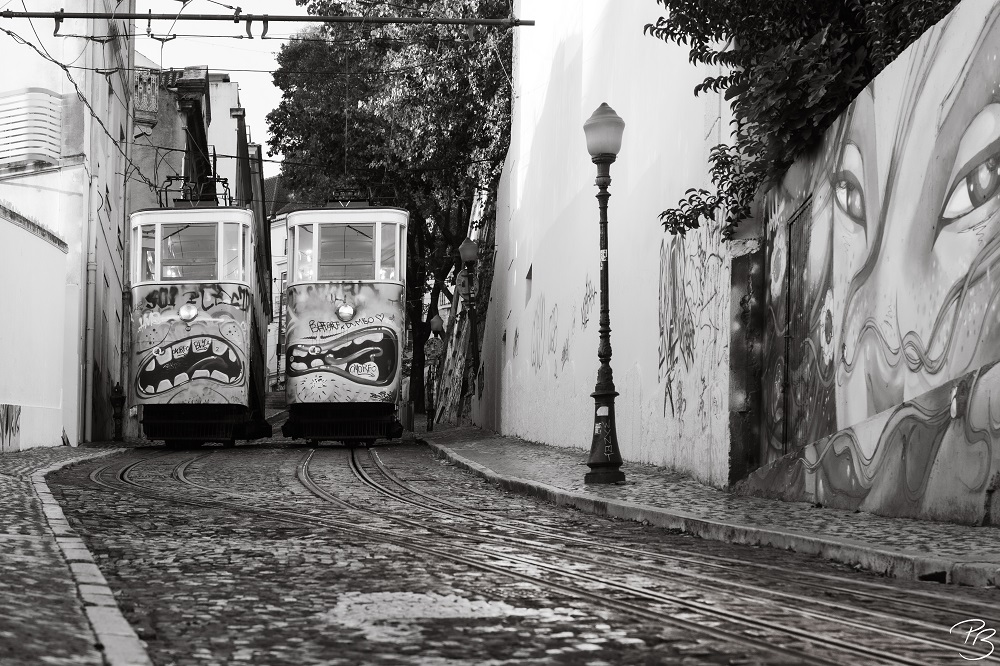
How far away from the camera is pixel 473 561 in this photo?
6.61 metres

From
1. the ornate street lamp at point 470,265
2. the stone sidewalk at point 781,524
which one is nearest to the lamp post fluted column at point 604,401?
the stone sidewalk at point 781,524

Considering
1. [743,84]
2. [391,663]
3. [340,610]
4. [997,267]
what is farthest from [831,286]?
[391,663]

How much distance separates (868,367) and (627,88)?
26.4 ft

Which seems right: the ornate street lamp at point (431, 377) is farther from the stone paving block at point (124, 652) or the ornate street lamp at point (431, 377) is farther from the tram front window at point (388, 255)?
the stone paving block at point (124, 652)

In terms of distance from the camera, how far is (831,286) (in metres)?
9.38

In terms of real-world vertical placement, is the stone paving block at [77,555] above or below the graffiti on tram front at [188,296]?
below

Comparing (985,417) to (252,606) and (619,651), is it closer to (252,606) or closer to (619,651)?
(619,651)

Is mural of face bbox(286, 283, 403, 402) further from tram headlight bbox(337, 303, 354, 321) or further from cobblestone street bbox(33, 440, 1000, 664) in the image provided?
cobblestone street bbox(33, 440, 1000, 664)

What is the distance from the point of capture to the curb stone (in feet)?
12.9

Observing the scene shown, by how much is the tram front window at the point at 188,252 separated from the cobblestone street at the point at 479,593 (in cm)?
1055

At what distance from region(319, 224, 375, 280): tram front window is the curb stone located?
1233cm

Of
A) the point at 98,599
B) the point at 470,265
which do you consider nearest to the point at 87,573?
Result: the point at 98,599

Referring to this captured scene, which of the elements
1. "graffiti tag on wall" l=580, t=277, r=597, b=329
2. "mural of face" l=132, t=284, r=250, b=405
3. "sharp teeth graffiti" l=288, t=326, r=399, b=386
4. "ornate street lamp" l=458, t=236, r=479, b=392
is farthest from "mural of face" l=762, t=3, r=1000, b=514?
"ornate street lamp" l=458, t=236, r=479, b=392

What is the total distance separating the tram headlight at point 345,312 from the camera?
2042 cm
